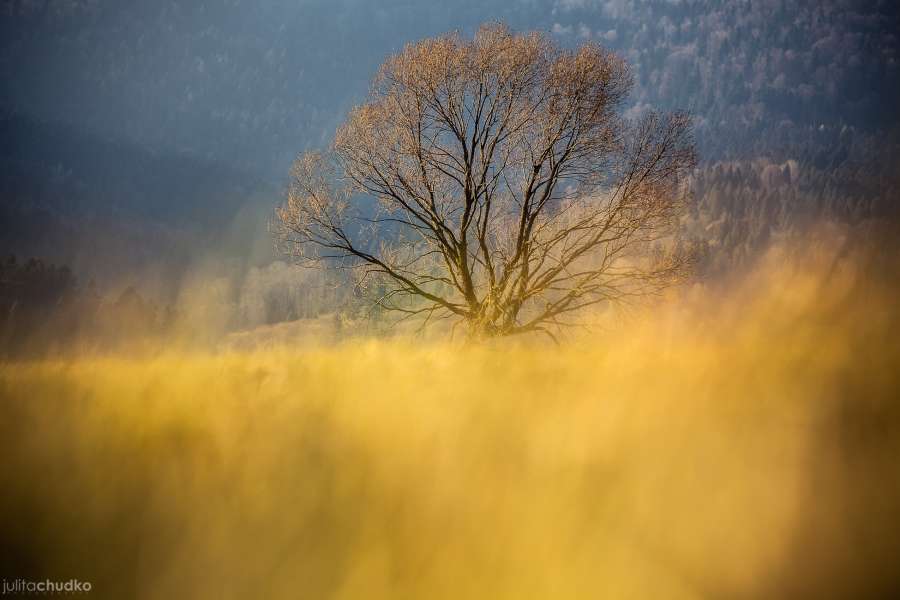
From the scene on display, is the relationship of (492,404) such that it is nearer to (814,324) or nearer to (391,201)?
(814,324)

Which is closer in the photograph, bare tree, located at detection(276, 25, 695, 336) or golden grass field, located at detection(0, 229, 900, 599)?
golden grass field, located at detection(0, 229, 900, 599)

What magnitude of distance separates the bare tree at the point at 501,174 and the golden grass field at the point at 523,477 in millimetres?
10952

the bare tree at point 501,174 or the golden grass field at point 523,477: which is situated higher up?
the bare tree at point 501,174

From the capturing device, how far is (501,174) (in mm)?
16250

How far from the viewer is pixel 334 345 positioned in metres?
11.0

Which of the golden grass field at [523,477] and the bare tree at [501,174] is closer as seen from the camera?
the golden grass field at [523,477]

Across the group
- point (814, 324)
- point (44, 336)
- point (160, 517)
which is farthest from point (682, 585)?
point (44, 336)

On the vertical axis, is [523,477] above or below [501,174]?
below

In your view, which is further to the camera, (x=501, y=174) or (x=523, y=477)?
(x=501, y=174)

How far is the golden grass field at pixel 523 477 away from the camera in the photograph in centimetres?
302

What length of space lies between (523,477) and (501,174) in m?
13.5

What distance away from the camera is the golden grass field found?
119 inches

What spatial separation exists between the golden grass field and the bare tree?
1095 centimetres

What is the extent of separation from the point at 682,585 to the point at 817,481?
1008 mm
